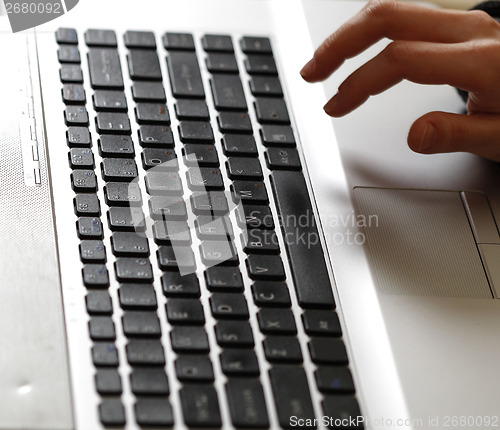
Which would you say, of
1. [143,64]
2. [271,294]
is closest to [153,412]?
[271,294]

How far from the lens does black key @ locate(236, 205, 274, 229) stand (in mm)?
566

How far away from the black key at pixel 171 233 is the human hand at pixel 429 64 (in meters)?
0.19

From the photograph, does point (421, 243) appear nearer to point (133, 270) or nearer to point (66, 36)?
point (133, 270)

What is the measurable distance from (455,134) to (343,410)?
0.26m

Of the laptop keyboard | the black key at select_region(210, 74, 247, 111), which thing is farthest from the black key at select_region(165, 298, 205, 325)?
the black key at select_region(210, 74, 247, 111)

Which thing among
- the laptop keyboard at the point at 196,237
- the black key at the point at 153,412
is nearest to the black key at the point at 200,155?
the laptop keyboard at the point at 196,237

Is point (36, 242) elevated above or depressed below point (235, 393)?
above

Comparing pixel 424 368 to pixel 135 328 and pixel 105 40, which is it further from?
pixel 105 40

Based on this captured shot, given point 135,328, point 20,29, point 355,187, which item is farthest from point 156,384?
point 20,29

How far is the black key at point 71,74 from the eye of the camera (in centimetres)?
63

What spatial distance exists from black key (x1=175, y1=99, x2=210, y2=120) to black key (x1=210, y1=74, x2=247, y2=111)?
0.05 ft

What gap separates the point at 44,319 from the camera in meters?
0.49

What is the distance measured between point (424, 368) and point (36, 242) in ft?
0.96

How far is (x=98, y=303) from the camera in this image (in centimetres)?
49
